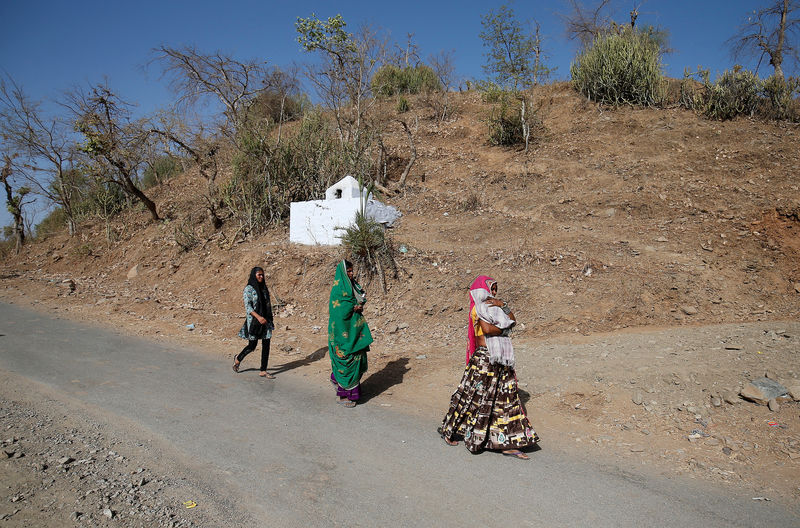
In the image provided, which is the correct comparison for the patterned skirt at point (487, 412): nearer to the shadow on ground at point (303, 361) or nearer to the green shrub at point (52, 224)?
the shadow on ground at point (303, 361)

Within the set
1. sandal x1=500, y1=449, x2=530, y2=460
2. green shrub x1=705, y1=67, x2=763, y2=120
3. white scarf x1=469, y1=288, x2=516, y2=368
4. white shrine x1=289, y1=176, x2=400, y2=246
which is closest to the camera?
sandal x1=500, y1=449, x2=530, y2=460

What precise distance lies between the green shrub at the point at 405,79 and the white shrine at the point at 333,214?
49.1ft

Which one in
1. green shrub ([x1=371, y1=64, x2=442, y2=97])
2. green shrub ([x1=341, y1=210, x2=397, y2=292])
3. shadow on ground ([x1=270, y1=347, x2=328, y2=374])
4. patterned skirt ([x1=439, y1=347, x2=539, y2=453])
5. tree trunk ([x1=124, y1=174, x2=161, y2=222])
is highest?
green shrub ([x1=371, y1=64, x2=442, y2=97])

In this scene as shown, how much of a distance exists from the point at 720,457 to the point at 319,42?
52.3ft

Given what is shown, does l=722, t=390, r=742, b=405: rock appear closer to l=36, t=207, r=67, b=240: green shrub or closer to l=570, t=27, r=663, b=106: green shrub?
l=570, t=27, r=663, b=106: green shrub

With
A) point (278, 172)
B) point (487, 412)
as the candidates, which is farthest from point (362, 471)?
point (278, 172)

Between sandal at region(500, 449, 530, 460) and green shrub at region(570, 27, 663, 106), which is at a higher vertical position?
green shrub at region(570, 27, 663, 106)

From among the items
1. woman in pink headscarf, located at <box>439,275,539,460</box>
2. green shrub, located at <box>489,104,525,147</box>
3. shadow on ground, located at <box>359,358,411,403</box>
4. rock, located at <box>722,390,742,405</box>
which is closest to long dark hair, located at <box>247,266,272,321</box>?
shadow on ground, located at <box>359,358,411,403</box>

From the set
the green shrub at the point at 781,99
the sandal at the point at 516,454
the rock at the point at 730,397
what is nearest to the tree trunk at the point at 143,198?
the sandal at the point at 516,454

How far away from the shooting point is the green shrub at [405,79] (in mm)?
25683

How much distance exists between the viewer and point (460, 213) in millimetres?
12648

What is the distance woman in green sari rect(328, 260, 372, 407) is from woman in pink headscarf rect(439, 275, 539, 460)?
54.8 inches

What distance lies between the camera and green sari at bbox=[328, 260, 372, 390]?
5332mm

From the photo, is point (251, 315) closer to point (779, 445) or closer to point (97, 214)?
point (779, 445)
